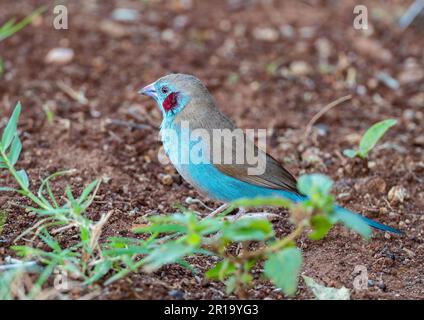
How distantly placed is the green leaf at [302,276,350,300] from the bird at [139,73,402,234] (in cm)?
61

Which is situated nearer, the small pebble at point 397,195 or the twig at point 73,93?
the small pebble at point 397,195

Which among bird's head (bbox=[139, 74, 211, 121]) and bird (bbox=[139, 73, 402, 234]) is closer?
bird (bbox=[139, 73, 402, 234])

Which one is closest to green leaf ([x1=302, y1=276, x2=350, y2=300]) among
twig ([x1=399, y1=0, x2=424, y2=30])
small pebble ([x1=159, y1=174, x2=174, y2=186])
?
small pebble ([x1=159, y1=174, x2=174, y2=186])

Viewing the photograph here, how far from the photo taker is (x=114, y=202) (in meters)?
4.14

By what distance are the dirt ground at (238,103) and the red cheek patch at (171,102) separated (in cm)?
57

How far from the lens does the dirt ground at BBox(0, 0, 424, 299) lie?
12.5ft

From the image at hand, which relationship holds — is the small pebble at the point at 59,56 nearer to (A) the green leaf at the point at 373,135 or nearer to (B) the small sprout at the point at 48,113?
(B) the small sprout at the point at 48,113

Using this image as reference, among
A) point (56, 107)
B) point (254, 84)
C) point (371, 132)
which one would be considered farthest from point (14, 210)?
point (254, 84)

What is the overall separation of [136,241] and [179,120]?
1.07m

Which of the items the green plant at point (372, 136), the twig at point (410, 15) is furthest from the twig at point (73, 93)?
the twig at point (410, 15)

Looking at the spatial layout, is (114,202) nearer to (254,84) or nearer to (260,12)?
(254,84)

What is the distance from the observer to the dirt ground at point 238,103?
150 inches

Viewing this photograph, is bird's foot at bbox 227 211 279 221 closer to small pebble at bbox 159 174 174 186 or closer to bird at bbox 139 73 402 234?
bird at bbox 139 73 402 234

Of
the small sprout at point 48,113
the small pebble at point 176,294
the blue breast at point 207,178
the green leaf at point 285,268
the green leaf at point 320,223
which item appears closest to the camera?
the green leaf at point 285,268
